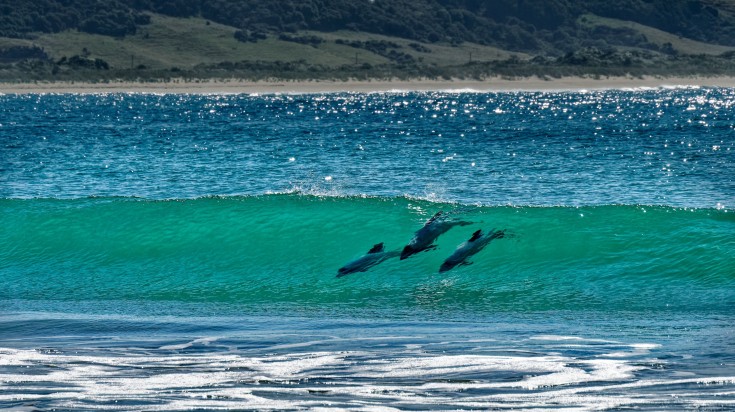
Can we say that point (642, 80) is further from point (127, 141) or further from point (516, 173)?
Result: point (516, 173)

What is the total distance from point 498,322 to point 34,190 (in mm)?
18552

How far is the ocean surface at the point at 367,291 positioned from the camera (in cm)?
958

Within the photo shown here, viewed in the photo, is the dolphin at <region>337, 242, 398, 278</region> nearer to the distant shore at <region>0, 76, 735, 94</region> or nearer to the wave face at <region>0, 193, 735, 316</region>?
the wave face at <region>0, 193, 735, 316</region>

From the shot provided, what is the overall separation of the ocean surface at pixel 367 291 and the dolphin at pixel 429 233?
18cm

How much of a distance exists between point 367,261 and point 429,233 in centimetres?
196

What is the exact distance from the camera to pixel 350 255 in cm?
1764

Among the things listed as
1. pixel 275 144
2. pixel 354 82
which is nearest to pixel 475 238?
pixel 275 144

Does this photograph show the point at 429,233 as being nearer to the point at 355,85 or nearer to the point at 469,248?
the point at 469,248

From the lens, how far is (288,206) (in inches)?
793

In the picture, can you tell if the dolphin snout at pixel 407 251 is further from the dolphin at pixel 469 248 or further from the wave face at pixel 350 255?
the dolphin at pixel 469 248

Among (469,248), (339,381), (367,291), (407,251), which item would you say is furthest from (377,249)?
(339,381)

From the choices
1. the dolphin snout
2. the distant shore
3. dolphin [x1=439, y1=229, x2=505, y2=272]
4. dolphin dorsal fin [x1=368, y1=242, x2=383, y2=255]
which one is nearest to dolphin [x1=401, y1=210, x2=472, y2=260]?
the dolphin snout

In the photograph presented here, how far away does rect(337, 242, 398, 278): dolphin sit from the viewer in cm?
1611

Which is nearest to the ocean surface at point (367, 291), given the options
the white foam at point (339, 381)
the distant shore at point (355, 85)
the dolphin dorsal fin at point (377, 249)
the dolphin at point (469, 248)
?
the white foam at point (339, 381)
